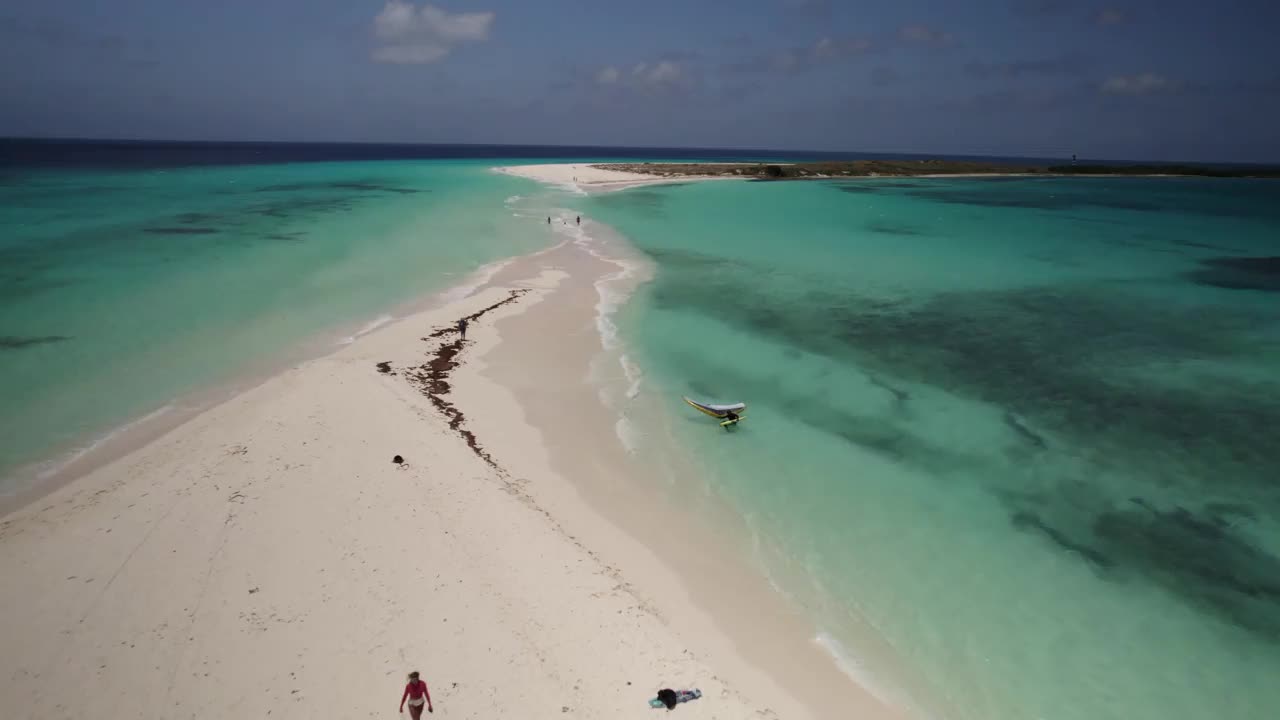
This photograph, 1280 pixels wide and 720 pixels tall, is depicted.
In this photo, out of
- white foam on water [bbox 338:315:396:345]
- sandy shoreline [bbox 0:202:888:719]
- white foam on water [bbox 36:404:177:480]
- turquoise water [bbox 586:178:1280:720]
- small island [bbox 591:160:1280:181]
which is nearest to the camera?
sandy shoreline [bbox 0:202:888:719]

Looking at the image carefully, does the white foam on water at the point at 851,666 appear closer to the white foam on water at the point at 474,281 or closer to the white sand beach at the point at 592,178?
the white foam on water at the point at 474,281

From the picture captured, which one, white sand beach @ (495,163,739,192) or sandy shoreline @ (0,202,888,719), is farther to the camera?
white sand beach @ (495,163,739,192)

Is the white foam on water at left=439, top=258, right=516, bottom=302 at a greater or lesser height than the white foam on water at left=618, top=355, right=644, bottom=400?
greater

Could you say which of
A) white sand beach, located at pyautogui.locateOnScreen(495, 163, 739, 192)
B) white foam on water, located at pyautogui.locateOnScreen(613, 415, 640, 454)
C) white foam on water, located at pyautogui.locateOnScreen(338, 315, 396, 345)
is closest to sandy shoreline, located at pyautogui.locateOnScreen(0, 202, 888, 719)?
white foam on water, located at pyautogui.locateOnScreen(613, 415, 640, 454)

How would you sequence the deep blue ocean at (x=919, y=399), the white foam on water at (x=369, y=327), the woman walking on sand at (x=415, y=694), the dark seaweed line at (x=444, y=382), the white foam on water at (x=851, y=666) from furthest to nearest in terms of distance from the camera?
the white foam on water at (x=369, y=327) < the dark seaweed line at (x=444, y=382) < the deep blue ocean at (x=919, y=399) < the white foam on water at (x=851, y=666) < the woman walking on sand at (x=415, y=694)

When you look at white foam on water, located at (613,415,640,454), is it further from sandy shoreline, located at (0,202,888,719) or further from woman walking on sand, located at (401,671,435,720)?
woman walking on sand, located at (401,671,435,720)

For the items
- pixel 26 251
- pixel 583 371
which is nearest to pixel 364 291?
pixel 583 371

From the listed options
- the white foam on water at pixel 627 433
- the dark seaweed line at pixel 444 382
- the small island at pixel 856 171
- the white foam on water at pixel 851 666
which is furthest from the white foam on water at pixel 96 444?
the small island at pixel 856 171
